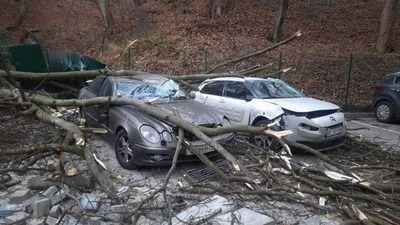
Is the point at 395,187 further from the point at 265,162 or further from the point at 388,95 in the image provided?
the point at 388,95

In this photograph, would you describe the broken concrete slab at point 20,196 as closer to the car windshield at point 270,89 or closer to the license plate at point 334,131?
the car windshield at point 270,89

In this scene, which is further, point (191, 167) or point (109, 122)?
point (109, 122)

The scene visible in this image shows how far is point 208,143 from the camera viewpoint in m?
6.28

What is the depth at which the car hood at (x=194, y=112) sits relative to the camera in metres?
7.12

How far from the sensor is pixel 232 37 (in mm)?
19500

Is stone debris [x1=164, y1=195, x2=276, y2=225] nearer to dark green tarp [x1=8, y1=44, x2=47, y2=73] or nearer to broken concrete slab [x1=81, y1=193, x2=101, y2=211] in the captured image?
broken concrete slab [x1=81, y1=193, x2=101, y2=211]

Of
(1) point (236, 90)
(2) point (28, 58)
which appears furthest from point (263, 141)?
(2) point (28, 58)

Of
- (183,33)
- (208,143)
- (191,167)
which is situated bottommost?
(191,167)

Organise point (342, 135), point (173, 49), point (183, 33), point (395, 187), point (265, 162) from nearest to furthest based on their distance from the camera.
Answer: point (395, 187)
point (265, 162)
point (342, 135)
point (173, 49)
point (183, 33)

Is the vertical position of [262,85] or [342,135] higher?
[262,85]

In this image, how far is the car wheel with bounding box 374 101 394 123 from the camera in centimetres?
1275

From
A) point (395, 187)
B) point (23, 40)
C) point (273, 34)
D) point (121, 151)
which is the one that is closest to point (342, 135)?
point (395, 187)

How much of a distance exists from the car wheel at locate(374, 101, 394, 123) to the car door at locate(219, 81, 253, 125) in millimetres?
6044

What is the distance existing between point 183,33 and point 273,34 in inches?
171
